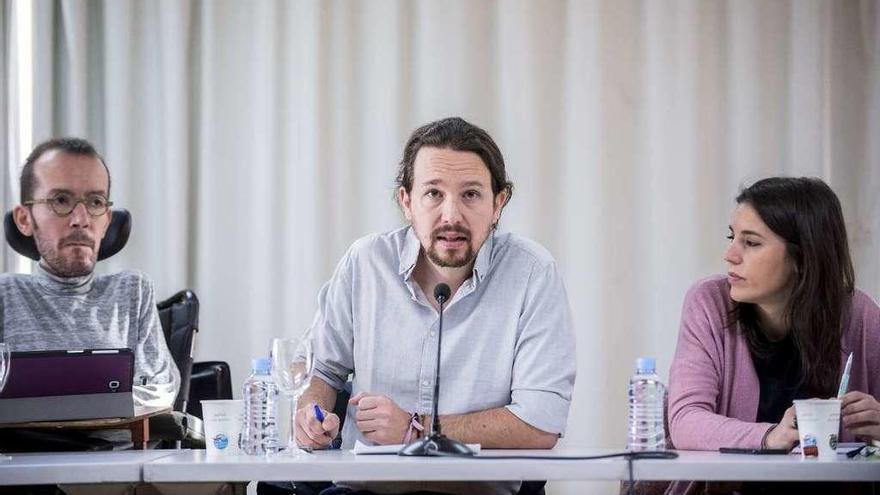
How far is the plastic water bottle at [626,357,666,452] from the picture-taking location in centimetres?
215

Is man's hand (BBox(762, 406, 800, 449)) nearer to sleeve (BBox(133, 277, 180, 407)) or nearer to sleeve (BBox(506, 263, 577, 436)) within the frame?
sleeve (BBox(506, 263, 577, 436))

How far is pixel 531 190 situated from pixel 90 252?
1779 millimetres

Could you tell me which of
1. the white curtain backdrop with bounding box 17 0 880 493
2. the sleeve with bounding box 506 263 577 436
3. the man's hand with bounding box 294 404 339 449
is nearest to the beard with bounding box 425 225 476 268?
the sleeve with bounding box 506 263 577 436

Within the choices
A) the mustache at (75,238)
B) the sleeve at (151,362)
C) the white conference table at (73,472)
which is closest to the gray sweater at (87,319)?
the sleeve at (151,362)

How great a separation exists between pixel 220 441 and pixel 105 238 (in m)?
1.20

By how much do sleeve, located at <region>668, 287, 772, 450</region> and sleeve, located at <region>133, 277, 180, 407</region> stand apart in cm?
135

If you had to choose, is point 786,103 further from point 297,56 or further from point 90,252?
point 90,252

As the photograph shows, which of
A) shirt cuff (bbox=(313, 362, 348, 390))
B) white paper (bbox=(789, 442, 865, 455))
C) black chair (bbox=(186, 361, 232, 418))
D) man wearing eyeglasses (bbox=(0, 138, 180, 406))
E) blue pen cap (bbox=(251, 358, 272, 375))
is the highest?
man wearing eyeglasses (bbox=(0, 138, 180, 406))

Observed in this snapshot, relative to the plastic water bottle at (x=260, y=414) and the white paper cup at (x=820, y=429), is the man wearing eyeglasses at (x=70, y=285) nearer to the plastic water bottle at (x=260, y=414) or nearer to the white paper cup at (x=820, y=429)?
the plastic water bottle at (x=260, y=414)

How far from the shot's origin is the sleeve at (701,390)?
2.30 metres

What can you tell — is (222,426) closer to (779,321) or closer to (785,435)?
(785,435)

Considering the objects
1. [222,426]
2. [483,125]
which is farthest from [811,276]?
[483,125]

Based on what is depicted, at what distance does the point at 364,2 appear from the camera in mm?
4340

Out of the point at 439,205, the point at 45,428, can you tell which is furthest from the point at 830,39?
the point at 45,428
